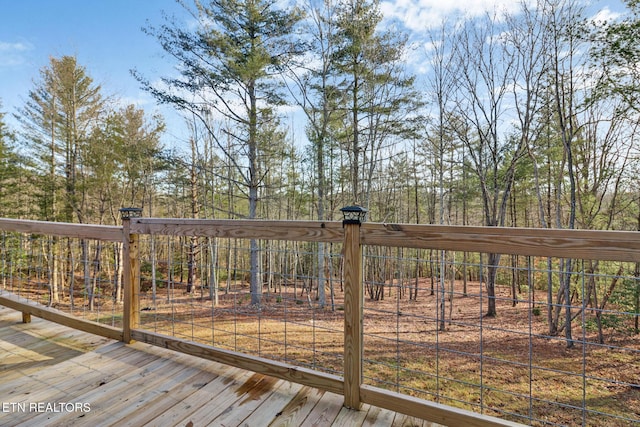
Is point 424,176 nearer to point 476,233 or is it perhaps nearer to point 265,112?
point 265,112

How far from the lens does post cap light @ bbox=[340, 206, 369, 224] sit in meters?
1.52

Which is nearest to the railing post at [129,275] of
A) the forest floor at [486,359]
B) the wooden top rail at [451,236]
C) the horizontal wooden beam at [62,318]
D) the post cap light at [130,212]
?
the post cap light at [130,212]

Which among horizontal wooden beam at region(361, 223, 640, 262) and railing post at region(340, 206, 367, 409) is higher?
horizontal wooden beam at region(361, 223, 640, 262)

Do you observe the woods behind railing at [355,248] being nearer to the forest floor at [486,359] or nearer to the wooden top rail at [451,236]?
the wooden top rail at [451,236]

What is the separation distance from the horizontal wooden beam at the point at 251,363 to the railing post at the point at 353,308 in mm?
73

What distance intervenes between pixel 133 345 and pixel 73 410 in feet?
2.36

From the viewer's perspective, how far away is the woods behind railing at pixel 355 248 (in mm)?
1180

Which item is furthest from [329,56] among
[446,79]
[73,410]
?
[73,410]

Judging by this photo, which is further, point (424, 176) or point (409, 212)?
point (409, 212)

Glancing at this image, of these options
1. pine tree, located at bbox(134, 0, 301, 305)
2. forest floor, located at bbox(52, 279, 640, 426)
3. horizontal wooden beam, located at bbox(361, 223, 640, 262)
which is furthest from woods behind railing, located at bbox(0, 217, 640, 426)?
pine tree, located at bbox(134, 0, 301, 305)

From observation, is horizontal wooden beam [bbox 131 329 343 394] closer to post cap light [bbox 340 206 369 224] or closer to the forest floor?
post cap light [bbox 340 206 369 224]

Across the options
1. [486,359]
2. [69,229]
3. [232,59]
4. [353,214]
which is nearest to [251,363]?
[353,214]

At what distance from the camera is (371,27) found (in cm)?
823

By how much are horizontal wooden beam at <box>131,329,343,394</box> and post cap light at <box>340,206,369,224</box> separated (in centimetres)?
79
